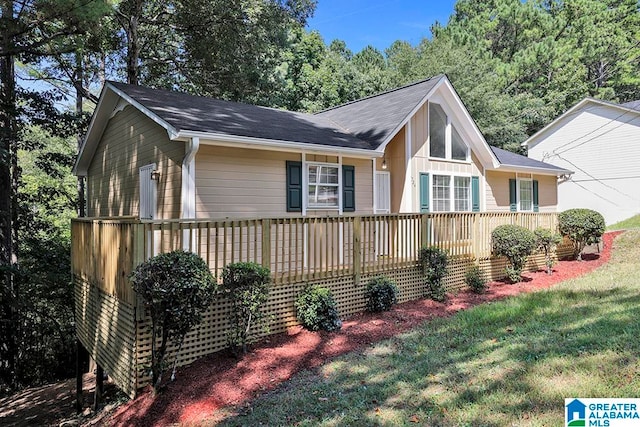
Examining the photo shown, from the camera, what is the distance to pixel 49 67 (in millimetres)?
15492

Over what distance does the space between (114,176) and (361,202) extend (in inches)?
259

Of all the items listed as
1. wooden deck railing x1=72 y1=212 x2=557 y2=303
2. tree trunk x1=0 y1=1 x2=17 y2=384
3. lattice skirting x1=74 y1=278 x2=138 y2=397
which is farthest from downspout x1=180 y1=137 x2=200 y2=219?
tree trunk x1=0 y1=1 x2=17 y2=384

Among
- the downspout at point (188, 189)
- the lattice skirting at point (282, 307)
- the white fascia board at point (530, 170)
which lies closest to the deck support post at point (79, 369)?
the downspout at point (188, 189)

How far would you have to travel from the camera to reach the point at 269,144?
299 inches

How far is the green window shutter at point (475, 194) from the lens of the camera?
12391mm

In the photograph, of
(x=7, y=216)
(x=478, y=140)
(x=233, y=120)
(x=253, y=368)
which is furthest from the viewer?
(x=478, y=140)

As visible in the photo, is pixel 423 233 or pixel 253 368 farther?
pixel 423 233

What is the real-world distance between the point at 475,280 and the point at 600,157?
16.4 m

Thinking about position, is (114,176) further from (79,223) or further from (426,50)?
(426,50)

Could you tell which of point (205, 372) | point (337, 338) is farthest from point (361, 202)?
point (205, 372)

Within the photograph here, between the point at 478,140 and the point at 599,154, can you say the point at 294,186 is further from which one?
the point at 599,154

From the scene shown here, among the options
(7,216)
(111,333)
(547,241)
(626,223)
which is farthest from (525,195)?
(7,216)

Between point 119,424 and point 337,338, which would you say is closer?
point 119,424

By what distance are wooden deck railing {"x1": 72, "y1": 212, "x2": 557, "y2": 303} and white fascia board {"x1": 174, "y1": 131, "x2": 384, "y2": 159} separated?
1568 millimetres
